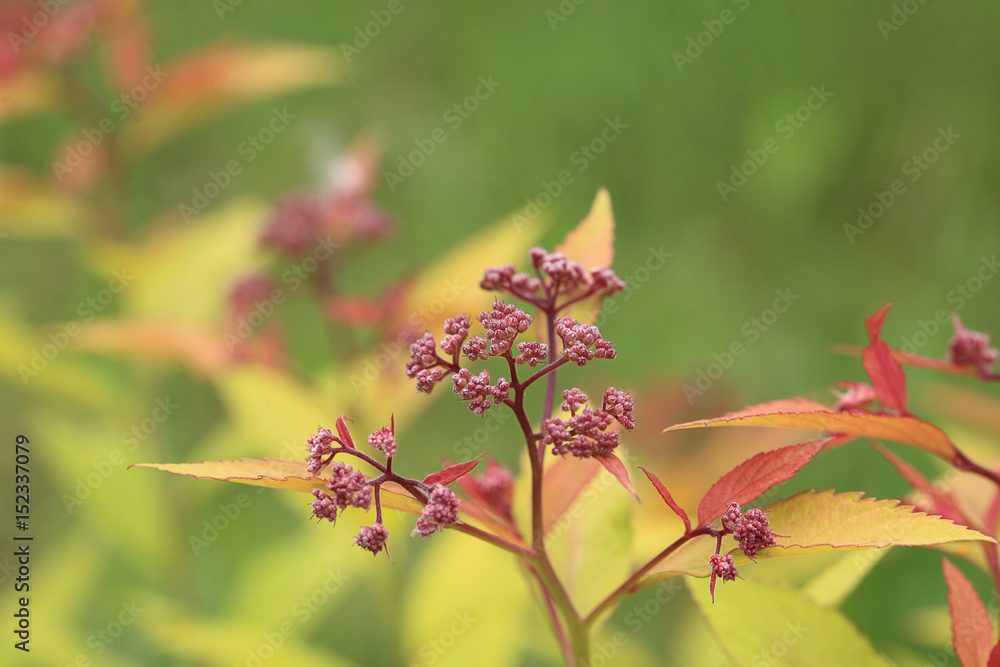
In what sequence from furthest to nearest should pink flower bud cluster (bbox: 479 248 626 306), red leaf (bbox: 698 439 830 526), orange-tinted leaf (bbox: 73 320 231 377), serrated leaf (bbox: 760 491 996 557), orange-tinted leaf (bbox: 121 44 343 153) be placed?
1. orange-tinted leaf (bbox: 121 44 343 153)
2. orange-tinted leaf (bbox: 73 320 231 377)
3. pink flower bud cluster (bbox: 479 248 626 306)
4. red leaf (bbox: 698 439 830 526)
5. serrated leaf (bbox: 760 491 996 557)

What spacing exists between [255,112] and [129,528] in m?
2.91

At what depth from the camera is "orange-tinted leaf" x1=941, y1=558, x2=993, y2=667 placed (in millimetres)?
845

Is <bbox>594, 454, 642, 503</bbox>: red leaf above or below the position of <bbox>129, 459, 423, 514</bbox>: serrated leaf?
below

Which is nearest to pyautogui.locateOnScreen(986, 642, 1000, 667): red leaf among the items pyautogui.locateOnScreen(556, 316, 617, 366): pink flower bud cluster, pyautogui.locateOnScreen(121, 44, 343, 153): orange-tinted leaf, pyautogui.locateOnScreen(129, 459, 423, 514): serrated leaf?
pyautogui.locateOnScreen(556, 316, 617, 366): pink flower bud cluster

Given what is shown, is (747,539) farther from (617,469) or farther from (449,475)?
(449,475)

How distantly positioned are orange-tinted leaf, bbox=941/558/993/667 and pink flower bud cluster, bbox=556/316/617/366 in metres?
0.40

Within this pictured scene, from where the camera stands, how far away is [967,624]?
0.87 m

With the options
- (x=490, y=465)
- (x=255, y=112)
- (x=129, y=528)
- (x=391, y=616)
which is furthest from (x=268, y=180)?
(x=490, y=465)

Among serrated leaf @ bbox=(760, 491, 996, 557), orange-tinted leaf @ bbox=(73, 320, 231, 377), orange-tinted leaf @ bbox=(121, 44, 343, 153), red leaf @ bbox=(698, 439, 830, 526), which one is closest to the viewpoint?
serrated leaf @ bbox=(760, 491, 996, 557)

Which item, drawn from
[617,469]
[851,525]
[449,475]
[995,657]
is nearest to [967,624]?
[995,657]

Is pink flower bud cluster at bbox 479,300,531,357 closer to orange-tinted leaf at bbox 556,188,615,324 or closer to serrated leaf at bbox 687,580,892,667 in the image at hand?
orange-tinted leaf at bbox 556,188,615,324

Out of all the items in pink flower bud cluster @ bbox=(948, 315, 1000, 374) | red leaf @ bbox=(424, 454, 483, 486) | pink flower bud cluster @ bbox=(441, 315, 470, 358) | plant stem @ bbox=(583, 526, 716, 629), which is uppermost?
pink flower bud cluster @ bbox=(441, 315, 470, 358)

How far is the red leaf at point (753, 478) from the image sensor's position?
2.64 ft

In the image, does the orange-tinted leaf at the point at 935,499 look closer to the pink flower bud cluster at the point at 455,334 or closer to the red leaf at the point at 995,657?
the red leaf at the point at 995,657
